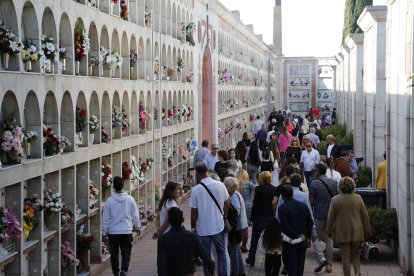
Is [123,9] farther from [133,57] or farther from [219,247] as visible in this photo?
[219,247]

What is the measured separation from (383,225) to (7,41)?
676cm

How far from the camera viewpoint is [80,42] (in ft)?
40.5

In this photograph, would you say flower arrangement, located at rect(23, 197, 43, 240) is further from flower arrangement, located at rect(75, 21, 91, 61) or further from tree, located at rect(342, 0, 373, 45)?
tree, located at rect(342, 0, 373, 45)

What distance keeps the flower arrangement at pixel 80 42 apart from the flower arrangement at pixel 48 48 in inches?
47.1

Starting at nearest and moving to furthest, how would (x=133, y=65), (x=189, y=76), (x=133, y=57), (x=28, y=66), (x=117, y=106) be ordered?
1. (x=28, y=66)
2. (x=117, y=106)
3. (x=133, y=57)
4. (x=133, y=65)
5. (x=189, y=76)

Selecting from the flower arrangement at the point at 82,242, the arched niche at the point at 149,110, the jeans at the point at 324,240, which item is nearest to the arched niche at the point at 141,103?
the arched niche at the point at 149,110

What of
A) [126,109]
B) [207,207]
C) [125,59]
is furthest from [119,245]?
[125,59]

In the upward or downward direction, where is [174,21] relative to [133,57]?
upward

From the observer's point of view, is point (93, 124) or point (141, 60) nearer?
point (93, 124)

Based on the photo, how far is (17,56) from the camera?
9883mm

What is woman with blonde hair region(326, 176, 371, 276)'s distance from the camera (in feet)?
37.8

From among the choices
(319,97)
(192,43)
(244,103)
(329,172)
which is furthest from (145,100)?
(319,97)

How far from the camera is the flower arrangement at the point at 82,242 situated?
40.9ft

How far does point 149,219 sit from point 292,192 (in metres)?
6.57
